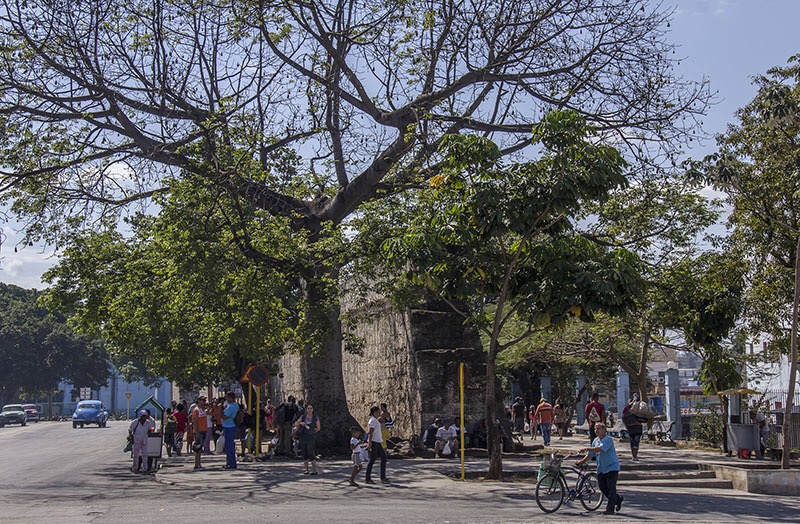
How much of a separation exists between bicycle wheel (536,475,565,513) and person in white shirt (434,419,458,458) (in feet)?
31.2

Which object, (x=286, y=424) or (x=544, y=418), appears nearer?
(x=286, y=424)

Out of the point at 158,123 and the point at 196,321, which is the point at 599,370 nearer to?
the point at 196,321

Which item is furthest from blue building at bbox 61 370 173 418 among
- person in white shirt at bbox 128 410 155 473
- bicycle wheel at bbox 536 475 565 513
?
bicycle wheel at bbox 536 475 565 513

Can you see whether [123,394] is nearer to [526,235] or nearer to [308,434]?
[308,434]

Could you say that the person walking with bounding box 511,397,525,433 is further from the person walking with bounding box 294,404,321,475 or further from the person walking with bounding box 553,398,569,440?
the person walking with bounding box 294,404,321,475

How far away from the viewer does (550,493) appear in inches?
559

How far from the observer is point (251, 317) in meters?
21.8

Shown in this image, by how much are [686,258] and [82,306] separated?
16.2 metres

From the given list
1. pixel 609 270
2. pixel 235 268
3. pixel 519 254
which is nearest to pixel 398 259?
pixel 519 254

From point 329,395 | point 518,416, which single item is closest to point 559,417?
point 518,416

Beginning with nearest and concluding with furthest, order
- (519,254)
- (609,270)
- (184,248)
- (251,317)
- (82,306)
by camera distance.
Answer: (609,270) → (519,254) → (184,248) → (251,317) → (82,306)

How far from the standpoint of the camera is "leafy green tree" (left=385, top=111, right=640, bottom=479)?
16078 mm

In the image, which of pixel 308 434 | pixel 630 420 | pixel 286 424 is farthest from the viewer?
pixel 286 424

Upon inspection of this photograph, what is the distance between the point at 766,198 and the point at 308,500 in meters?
13.1
